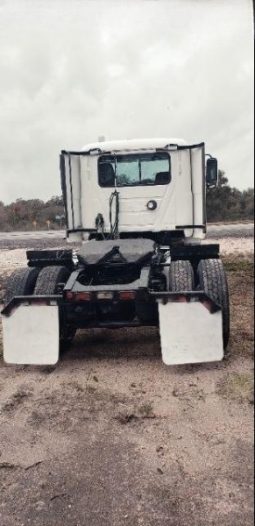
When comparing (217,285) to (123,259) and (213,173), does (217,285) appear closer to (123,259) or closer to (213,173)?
(123,259)

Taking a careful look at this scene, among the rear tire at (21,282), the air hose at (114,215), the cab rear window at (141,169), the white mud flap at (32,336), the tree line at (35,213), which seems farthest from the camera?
the cab rear window at (141,169)

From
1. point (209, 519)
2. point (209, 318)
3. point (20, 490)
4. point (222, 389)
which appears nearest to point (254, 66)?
point (209, 318)

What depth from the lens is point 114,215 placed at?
9.53 ft

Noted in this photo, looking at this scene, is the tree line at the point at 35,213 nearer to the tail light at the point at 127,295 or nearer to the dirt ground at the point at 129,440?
the dirt ground at the point at 129,440

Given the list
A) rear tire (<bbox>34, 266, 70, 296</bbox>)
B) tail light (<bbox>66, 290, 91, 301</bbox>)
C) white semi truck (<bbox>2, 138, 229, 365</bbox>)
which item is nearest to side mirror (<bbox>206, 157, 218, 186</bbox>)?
white semi truck (<bbox>2, 138, 229, 365</bbox>)

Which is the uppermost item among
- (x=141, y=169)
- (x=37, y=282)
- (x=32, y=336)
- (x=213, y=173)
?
(x=141, y=169)

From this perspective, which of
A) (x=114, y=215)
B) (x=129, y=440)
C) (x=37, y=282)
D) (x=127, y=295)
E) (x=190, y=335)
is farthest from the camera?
(x=114, y=215)

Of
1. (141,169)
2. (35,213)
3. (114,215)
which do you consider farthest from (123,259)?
(35,213)

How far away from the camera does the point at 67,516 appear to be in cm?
136

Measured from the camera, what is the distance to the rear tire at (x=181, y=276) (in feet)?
7.72

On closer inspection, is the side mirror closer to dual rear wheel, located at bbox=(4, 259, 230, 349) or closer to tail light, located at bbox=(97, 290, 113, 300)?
dual rear wheel, located at bbox=(4, 259, 230, 349)

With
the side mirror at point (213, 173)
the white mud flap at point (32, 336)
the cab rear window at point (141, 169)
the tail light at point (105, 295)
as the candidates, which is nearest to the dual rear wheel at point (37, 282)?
the tail light at point (105, 295)

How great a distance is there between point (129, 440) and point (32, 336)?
58cm

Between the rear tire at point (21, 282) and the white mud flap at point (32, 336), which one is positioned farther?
the rear tire at point (21, 282)
